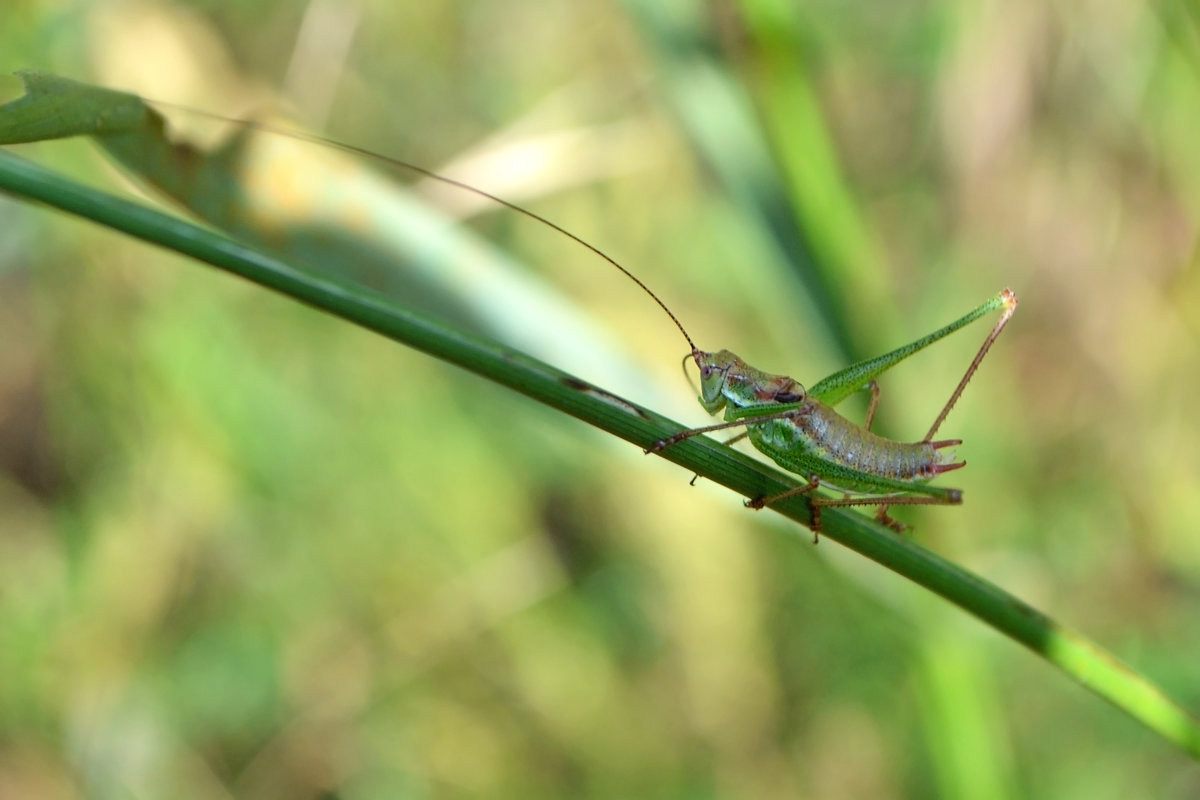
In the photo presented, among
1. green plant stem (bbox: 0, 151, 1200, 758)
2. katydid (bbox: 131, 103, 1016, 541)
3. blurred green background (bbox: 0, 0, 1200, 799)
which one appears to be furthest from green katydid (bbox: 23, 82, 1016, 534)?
blurred green background (bbox: 0, 0, 1200, 799)

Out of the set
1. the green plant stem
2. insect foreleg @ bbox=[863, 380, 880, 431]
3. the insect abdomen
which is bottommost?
the green plant stem

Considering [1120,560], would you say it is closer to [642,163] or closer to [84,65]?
[642,163]

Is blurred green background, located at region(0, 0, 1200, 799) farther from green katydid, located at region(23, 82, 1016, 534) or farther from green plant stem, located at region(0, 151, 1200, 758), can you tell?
green plant stem, located at region(0, 151, 1200, 758)

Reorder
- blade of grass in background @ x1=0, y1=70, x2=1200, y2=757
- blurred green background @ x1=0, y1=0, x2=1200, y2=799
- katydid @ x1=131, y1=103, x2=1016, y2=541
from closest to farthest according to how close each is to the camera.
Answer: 1. blade of grass in background @ x1=0, y1=70, x2=1200, y2=757
2. katydid @ x1=131, y1=103, x2=1016, y2=541
3. blurred green background @ x1=0, y1=0, x2=1200, y2=799

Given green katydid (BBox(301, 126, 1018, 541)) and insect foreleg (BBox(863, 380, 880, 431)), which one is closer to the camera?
green katydid (BBox(301, 126, 1018, 541))

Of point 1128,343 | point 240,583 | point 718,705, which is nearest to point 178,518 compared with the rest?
point 240,583

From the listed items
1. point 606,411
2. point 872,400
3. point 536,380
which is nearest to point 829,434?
point 872,400

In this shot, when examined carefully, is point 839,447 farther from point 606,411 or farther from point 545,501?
point 545,501
